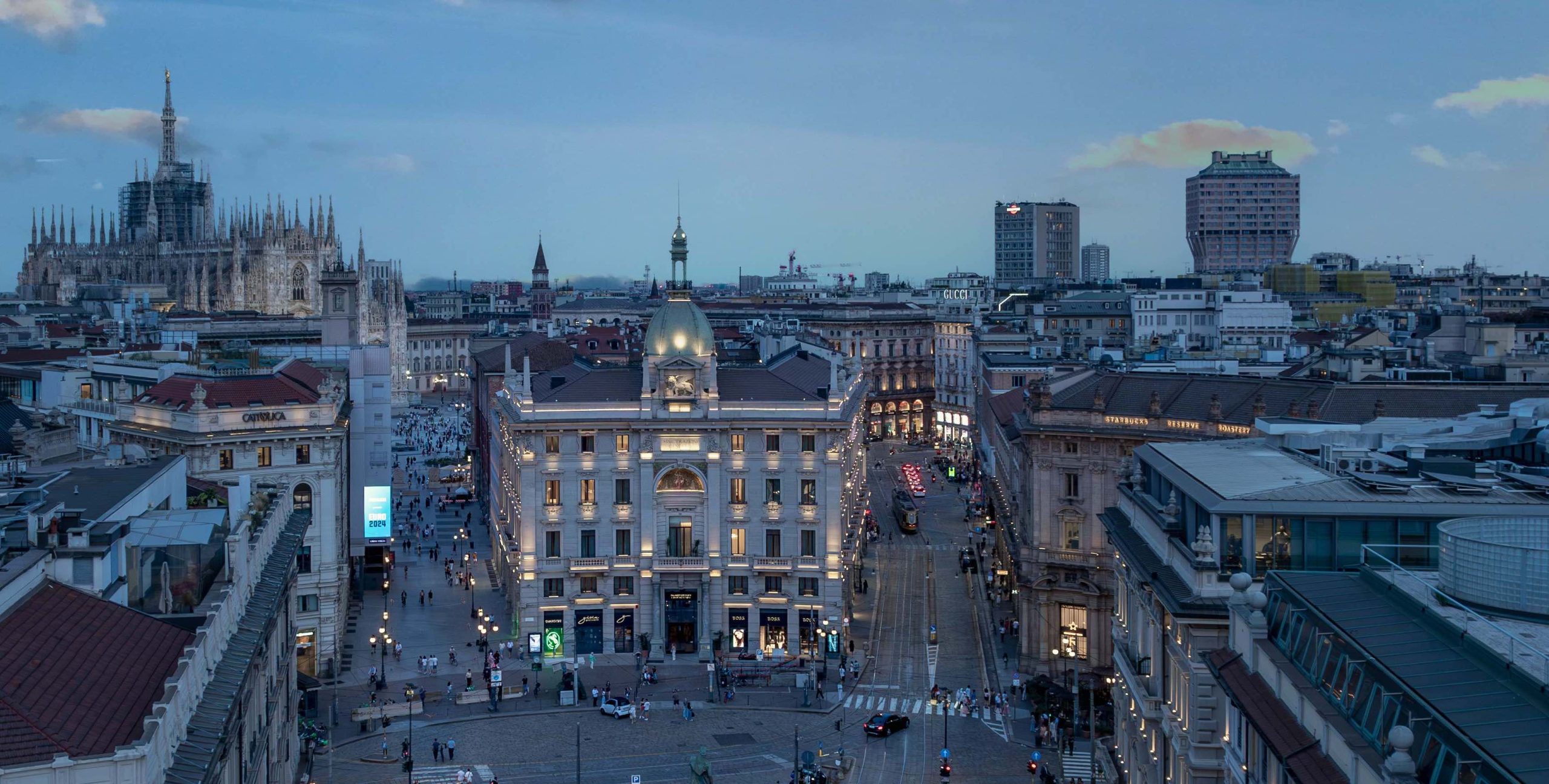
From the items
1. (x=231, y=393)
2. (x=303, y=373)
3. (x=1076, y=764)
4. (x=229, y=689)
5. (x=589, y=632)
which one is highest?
(x=303, y=373)

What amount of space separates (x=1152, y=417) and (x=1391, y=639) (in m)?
46.4

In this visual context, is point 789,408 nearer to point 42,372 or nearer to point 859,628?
point 859,628

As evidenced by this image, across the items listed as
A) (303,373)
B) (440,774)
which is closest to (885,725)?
(440,774)

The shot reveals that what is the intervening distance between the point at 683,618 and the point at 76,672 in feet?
172

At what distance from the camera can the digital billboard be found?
9200 centimetres

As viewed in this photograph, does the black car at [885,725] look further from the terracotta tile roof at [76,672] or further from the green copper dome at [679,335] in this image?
the terracotta tile roof at [76,672]

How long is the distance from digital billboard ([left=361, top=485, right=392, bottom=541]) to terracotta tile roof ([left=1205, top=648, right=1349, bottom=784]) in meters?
63.6

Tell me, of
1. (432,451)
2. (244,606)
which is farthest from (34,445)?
(432,451)

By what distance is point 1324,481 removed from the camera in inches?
1575

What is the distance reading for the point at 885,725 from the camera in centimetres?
6588

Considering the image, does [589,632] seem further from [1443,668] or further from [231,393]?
[1443,668]

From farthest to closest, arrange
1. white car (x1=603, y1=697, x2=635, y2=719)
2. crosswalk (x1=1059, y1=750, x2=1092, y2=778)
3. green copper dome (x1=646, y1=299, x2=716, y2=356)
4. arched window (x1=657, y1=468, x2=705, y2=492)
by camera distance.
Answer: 1. green copper dome (x1=646, y1=299, x2=716, y2=356)
2. arched window (x1=657, y1=468, x2=705, y2=492)
3. white car (x1=603, y1=697, x2=635, y2=719)
4. crosswalk (x1=1059, y1=750, x2=1092, y2=778)

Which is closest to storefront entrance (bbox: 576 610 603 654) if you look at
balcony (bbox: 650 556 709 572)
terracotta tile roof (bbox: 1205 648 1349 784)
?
balcony (bbox: 650 556 709 572)

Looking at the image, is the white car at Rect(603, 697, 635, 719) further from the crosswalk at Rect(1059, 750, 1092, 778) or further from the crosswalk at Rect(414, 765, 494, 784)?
the crosswalk at Rect(1059, 750, 1092, 778)
